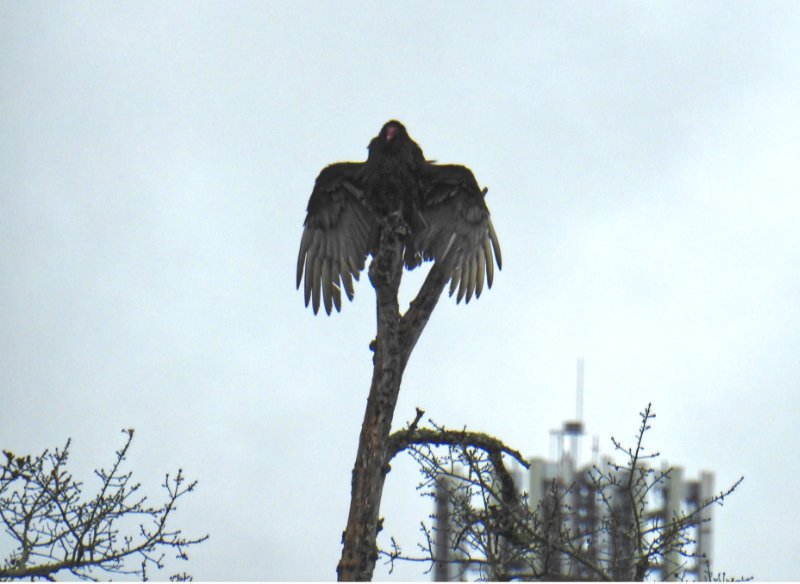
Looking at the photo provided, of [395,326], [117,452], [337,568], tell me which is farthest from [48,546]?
[395,326]

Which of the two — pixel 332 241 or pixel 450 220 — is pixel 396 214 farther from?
pixel 332 241

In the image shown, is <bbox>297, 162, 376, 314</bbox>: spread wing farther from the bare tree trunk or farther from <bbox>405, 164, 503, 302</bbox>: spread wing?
the bare tree trunk

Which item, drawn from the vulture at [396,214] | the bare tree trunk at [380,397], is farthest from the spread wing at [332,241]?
the bare tree trunk at [380,397]

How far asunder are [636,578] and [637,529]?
28 cm

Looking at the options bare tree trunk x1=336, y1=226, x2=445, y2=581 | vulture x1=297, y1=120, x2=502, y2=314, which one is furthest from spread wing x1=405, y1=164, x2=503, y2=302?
bare tree trunk x1=336, y1=226, x2=445, y2=581

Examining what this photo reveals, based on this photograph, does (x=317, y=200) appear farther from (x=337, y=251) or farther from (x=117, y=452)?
(x=117, y=452)

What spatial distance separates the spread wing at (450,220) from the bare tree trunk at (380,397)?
0.83 m

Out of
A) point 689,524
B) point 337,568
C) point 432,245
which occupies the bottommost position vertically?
point 337,568

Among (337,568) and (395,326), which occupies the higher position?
(395,326)

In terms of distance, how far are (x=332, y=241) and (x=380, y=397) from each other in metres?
2.49

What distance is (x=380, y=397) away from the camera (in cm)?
656

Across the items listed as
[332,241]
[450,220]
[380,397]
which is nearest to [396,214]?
[450,220]

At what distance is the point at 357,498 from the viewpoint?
248 inches

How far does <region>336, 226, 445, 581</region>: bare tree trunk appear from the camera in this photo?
245 inches
